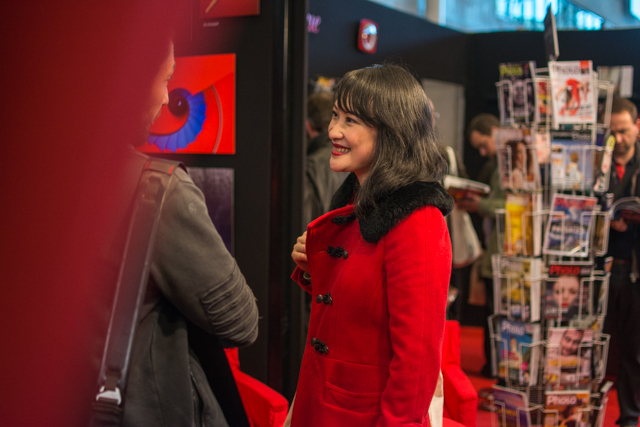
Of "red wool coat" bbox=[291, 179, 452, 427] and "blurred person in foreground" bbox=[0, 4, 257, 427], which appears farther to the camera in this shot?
"red wool coat" bbox=[291, 179, 452, 427]

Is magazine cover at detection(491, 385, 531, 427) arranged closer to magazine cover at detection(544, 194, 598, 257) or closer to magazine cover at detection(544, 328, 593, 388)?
magazine cover at detection(544, 328, 593, 388)

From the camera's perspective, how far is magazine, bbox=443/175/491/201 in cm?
409

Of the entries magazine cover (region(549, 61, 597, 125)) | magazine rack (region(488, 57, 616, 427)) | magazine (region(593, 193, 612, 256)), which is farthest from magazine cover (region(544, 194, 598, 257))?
magazine cover (region(549, 61, 597, 125))

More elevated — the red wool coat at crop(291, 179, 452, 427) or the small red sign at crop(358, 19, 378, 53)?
the small red sign at crop(358, 19, 378, 53)

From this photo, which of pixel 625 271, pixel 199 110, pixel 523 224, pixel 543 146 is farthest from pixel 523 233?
pixel 199 110

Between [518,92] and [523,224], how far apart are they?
2.40 ft

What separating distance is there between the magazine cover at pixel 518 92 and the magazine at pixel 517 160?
117 mm

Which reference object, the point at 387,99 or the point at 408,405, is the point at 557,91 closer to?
the point at 387,99

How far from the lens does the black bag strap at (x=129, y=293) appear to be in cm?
114

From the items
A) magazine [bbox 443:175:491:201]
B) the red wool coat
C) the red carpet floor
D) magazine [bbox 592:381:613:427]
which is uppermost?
magazine [bbox 443:175:491:201]

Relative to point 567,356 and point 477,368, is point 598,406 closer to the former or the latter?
point 567,356

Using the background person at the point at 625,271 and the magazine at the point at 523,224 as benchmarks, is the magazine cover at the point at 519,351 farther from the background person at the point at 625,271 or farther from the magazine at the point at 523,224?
the background person at the point at 625,271

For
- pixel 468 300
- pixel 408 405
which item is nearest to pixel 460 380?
pixel 408 405

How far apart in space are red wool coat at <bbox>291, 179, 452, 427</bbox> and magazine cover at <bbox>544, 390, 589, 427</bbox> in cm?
205
